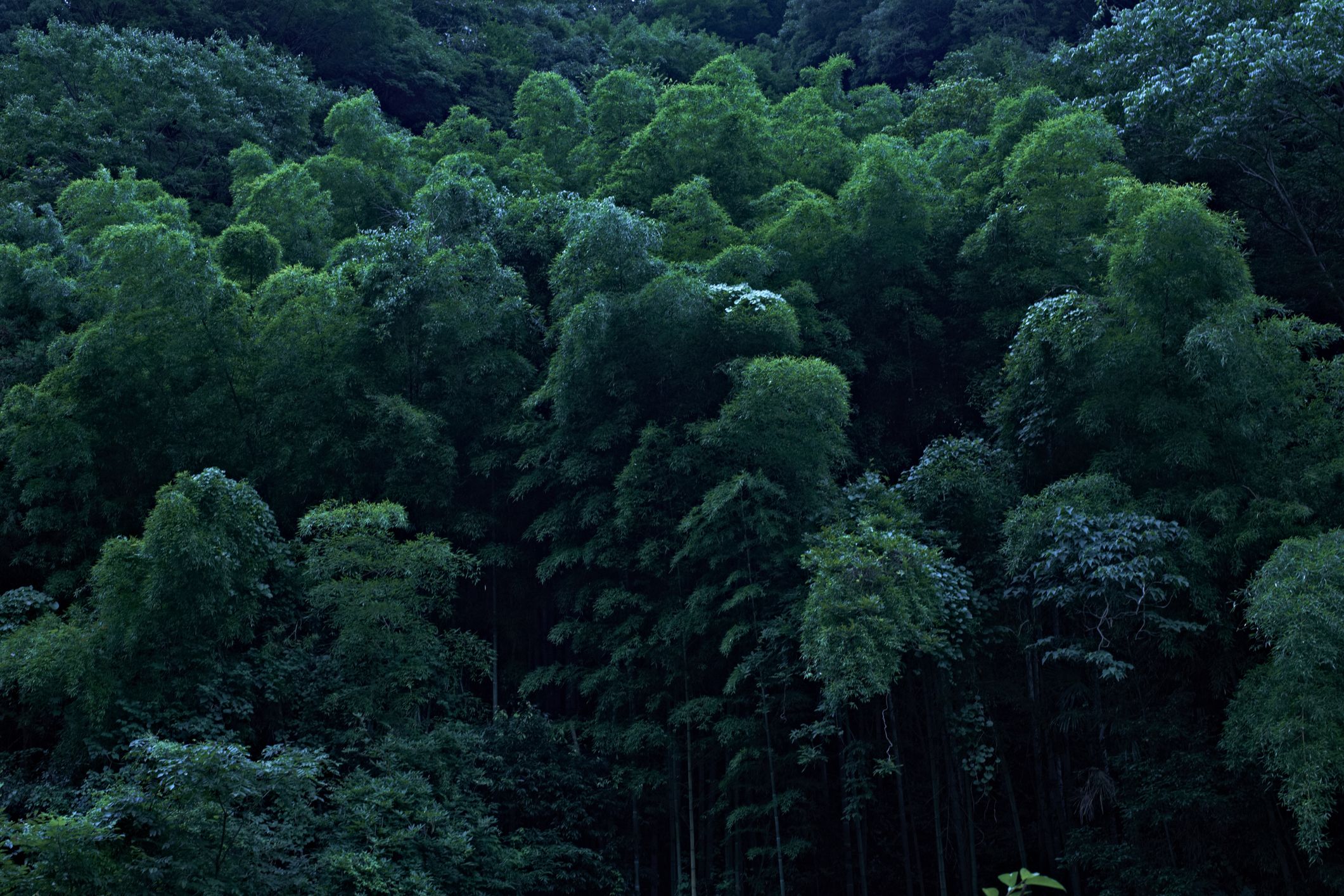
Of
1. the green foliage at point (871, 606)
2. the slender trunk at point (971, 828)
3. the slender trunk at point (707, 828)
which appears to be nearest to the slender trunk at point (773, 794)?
the slender trunk at point (707, 828)

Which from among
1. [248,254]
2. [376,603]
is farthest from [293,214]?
[376,603]

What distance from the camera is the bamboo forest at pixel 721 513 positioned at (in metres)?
7.49

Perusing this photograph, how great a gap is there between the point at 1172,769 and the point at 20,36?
18.2m

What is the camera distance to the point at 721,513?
8.94m

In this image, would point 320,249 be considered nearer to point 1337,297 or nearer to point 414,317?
point 414,317

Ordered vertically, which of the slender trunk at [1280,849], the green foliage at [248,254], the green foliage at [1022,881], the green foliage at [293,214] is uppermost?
the green foliage at [293,214]

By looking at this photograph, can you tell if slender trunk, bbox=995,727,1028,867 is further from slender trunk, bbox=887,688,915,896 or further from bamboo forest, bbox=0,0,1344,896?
slender trunk, bbox=887,688,915,896

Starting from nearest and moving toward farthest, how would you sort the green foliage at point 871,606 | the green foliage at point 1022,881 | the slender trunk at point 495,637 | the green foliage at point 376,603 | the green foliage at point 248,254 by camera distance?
1. the green foliage at point 1022,881
2. the green foliage at point 871,606
3. the green foliage at point 376,603
4. the slender trunk at point 495,637
5. the green foliage at point 248,254

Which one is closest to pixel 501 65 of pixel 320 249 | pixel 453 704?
pixel 320 249

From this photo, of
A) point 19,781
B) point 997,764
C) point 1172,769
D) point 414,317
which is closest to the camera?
point 1172,769

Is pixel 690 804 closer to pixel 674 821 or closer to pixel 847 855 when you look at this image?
pixel 674 821

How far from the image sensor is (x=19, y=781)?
27.3 feet

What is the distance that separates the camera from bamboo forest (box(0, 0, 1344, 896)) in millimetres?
7492

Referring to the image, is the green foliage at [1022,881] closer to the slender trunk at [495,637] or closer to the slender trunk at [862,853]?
the slender trunk at [862,853]
